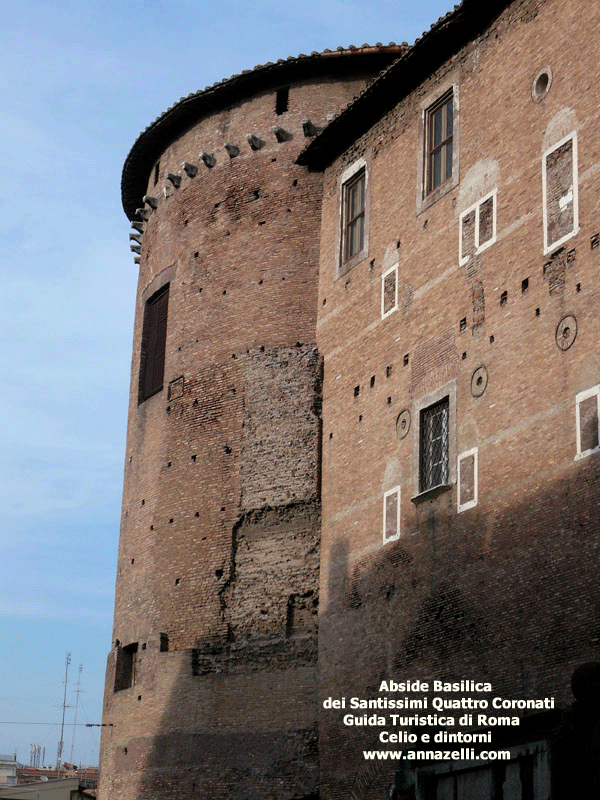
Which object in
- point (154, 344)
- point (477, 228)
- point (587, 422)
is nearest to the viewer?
point (587, 422)

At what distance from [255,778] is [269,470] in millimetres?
3853

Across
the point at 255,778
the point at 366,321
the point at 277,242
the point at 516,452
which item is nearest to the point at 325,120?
the point at 277,242

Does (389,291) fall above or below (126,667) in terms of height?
above

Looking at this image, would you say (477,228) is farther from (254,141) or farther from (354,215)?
(254,141)

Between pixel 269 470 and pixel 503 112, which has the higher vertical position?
pixel 503 112

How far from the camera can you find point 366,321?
16.5 m

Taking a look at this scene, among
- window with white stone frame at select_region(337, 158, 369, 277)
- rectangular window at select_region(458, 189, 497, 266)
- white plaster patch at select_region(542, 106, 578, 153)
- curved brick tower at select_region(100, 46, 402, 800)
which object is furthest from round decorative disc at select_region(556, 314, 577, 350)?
curved brick tower at select_region(100, 46, 402, 800)

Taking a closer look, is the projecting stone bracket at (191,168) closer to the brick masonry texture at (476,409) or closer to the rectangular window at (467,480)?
the brick masonry texture at (476,409)

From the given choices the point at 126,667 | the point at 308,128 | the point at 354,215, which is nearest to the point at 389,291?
the point at 354,215

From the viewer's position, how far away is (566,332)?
1267 centimetres

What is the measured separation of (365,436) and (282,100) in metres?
5.98

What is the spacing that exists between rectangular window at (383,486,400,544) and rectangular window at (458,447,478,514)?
129cm

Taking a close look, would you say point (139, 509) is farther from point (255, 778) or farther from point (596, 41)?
point (596, 41)

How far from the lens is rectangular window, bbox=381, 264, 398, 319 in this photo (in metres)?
16.0
